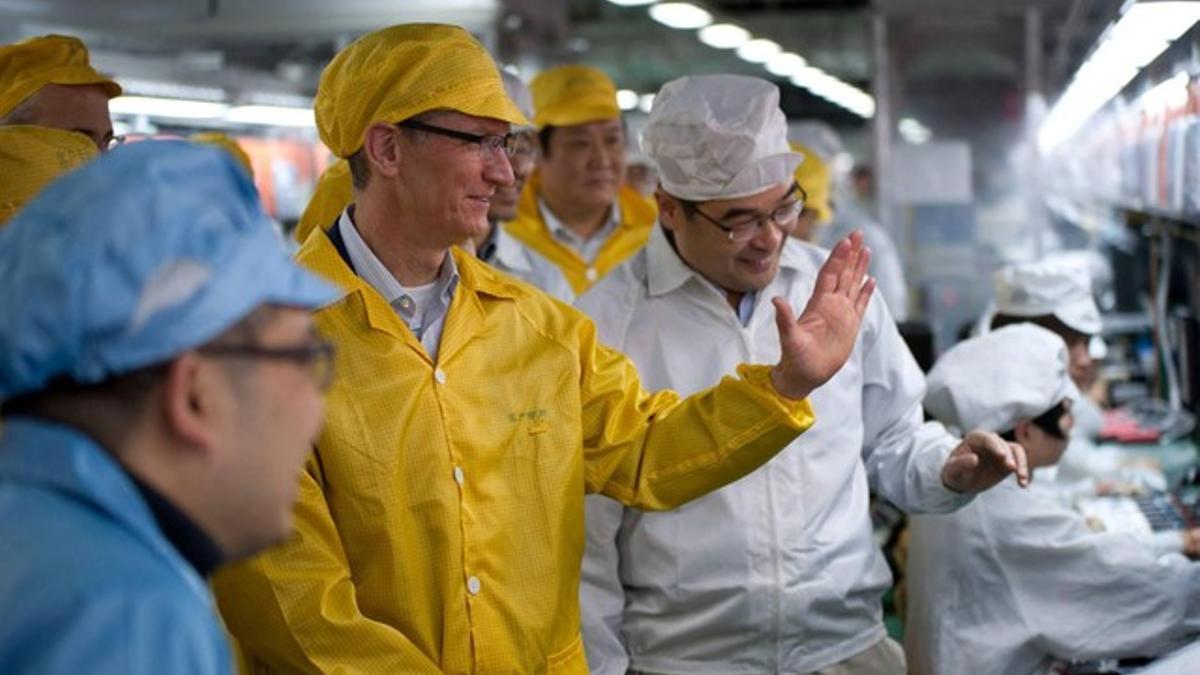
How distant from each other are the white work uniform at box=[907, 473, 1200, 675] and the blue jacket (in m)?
2.46

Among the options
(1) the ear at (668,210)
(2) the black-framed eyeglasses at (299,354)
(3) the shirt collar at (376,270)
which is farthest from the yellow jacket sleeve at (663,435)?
(2) the black-framed eyeglasses at (299,354)

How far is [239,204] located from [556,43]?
5.79 metres

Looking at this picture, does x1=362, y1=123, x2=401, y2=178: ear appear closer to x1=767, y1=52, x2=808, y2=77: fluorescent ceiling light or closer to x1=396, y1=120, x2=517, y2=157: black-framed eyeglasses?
x1=396, y1=120, x2=517, y2=157: black-framed eyeglasses

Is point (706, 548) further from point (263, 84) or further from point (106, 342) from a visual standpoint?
point (263, 84)

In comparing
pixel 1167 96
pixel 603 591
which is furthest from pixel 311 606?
pixel 1167 96

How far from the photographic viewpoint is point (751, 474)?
10.0 ft

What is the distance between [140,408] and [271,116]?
754cm

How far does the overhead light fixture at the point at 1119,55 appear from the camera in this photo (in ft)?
15.1

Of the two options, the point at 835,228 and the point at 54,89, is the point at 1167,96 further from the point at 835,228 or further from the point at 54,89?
the point at 54,89

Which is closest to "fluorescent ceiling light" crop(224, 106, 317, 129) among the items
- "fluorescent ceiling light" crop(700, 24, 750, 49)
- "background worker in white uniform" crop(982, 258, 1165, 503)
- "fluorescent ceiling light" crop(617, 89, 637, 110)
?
"fluorescent ceiling light" crop(700, 24, 750, 49)

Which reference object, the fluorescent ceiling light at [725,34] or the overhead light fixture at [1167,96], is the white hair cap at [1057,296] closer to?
the overhead light fixture at [1167,96]

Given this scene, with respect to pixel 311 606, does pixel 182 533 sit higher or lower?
higher

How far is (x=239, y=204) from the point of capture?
56.4 inches

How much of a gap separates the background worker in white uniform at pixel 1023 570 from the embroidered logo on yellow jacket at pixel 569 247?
1519mm
